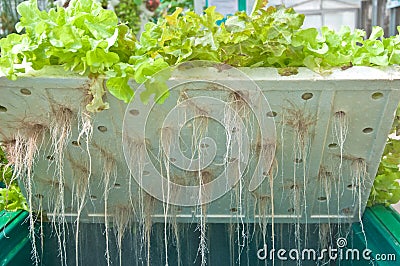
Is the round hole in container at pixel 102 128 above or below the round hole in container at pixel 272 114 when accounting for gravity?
below

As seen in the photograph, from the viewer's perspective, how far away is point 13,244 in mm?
1565

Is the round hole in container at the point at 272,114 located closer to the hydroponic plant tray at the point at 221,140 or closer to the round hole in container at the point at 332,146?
the hydroponic plant tray at the point at 221,140

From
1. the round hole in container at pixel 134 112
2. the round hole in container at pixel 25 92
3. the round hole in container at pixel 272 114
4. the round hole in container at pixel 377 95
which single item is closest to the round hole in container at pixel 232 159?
the round hole in container at pixel 272 114

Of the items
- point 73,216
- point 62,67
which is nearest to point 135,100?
point 62,67

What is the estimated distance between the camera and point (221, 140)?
1.27 meters

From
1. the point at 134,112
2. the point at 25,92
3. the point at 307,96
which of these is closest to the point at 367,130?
the point at 307,96

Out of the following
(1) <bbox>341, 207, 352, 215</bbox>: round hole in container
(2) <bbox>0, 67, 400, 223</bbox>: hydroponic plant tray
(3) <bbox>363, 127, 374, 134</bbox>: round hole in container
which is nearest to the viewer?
(2) <bbox>0, 67, 400, 223</bbox>: hydroponic plant tray

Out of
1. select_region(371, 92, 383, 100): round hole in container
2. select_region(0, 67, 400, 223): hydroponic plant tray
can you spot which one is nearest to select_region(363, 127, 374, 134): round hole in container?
select_region(0, 67, 400, 223): hydroponic plant tray

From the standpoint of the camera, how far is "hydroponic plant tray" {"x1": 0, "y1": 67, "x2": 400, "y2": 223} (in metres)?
1.11

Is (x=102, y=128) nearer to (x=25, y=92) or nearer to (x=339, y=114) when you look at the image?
(x=25, y=92)

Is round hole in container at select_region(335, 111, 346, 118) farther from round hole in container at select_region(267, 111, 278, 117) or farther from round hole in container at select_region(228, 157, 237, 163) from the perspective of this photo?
round hole in container at select_region(228, 157, 237, 163)

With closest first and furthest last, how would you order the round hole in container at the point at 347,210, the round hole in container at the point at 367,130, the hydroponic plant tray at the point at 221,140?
the hydroponic plant tray at the point at 221,140, the round hole in container at the point at 367,130, the round hole in container at the point at 347,210

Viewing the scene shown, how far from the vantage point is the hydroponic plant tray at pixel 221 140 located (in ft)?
3.65

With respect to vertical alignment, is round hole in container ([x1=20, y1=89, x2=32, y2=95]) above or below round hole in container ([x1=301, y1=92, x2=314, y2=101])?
above
